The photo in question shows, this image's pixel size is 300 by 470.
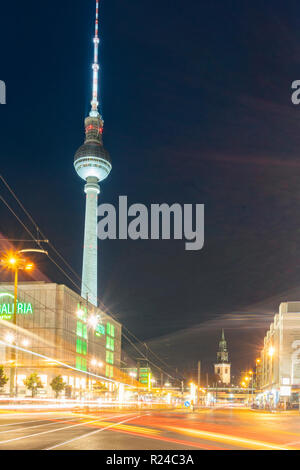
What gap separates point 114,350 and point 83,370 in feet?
103

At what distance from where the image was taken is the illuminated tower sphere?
14712 centimetres

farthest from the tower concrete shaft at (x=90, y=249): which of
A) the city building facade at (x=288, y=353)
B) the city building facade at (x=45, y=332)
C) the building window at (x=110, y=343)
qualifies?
the city building facade at (x=288, y=353)

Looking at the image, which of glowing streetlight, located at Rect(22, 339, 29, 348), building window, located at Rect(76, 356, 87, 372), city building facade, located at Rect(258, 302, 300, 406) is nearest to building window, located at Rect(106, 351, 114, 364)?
building window, located at Rect(76, 356, 87, 372)

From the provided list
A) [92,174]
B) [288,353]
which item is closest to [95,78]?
[92,174]

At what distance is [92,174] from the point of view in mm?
159500

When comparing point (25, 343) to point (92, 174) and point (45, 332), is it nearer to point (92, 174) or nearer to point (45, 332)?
point (45, 332)

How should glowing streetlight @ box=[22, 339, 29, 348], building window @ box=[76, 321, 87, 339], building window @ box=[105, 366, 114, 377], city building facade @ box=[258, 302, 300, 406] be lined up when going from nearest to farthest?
glowing streetlight @ box=[22, 339, 29, 348] → city building facade @ box=[258, 302, 300, 406] → building window @ box=[76, 321, 87, 339] → building window @ box=[105, 366, 114, 377]

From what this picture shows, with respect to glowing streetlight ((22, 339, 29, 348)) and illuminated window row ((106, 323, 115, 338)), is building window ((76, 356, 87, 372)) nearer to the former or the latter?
glowing streetlight ((22, 339, 29, 348))

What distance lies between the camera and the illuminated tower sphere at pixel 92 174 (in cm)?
14712

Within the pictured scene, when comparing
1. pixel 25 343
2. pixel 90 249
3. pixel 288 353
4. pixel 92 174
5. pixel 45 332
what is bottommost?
pixel 288 353

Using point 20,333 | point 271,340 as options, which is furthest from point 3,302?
point 271,340

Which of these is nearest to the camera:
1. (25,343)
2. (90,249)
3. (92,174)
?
(25,343)

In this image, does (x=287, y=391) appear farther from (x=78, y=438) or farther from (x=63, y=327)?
(x=78, y=438)
